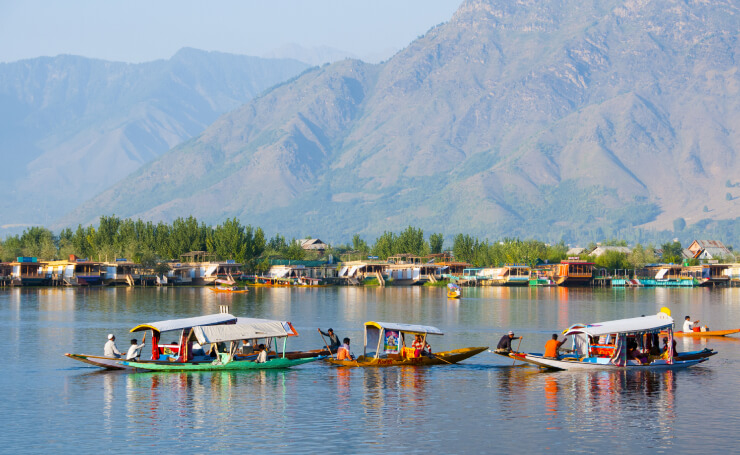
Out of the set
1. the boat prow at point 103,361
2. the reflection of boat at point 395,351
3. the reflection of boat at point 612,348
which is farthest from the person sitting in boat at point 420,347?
the boat prow at point 103,361

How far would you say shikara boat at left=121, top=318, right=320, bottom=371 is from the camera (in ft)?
179

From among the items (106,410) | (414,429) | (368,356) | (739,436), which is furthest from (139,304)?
(739,436)

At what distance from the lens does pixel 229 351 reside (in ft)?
183

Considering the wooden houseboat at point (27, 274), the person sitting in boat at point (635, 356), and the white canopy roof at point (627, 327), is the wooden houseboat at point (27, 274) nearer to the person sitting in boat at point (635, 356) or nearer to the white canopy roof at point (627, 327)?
the white canopy roof at point (627, 327)

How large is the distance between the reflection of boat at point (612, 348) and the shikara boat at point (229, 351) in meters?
14.4

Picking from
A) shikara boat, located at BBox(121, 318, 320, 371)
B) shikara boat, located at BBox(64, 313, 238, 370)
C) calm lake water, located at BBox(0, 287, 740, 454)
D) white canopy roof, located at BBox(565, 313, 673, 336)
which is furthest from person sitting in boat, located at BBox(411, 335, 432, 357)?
shikara boat, located at BBox(64, 313, 238, 370)

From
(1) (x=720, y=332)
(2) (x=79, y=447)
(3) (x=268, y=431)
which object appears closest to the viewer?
(2) (x=79, y=447)

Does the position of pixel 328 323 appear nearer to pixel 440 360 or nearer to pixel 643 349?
pixel 440 360

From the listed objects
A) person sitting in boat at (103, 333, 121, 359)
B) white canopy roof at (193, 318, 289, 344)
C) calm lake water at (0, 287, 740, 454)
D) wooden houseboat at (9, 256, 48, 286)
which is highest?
wooden houseboat at (9, 256, 48, 286)

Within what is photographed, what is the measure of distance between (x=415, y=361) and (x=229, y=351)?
1180cm

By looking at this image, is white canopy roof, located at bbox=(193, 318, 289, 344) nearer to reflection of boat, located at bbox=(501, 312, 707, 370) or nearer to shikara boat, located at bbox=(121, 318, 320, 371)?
shikara boat, located at bbox=(121, 318, 320, 371)

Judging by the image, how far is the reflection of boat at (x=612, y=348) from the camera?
184ft

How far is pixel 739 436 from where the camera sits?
39719mm

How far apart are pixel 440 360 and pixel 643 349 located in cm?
1275
